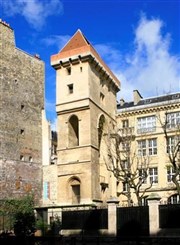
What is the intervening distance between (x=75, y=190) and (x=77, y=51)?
12.3m

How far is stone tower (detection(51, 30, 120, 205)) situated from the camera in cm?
3444

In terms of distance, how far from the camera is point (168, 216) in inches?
902

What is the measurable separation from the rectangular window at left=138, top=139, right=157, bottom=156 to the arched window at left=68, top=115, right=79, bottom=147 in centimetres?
607

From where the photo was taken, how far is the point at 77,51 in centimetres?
3666

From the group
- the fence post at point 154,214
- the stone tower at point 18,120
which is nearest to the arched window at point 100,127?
the stone tower at point 18,120

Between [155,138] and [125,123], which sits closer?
[155,138]

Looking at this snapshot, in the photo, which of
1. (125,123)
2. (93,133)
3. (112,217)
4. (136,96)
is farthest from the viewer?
(136,96)

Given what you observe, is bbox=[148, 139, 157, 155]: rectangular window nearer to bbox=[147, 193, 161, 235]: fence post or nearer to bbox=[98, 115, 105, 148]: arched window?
bbox=[98, 115, 105, 148]: arched window

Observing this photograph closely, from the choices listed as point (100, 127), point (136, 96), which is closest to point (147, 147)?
point (100, 127)

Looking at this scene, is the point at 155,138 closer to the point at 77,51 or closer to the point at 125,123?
the point at 125,123

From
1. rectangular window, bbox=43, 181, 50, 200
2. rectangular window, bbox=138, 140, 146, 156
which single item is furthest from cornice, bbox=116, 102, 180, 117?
rectangular window, bbox=43, 181, 50, 200

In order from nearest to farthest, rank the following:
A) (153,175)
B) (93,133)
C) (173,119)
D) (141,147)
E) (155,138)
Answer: (93,133) → (153,175) → (173,119) → (155,138) → (141,147)

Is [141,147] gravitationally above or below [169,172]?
above

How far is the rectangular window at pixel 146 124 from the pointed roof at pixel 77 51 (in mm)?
5639
